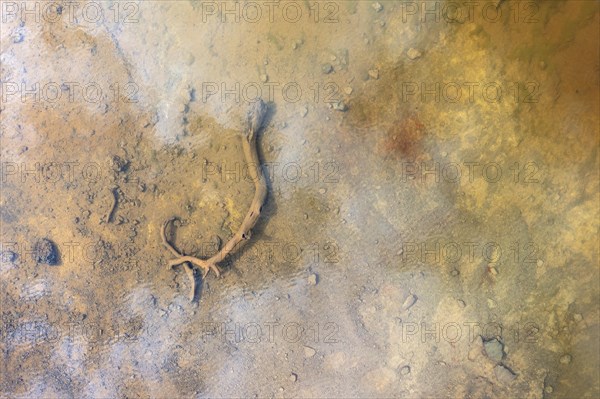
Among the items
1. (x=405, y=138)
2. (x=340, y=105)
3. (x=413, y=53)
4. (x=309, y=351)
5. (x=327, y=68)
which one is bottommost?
(x=309, y=351)

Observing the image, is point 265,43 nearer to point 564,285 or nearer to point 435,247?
point 435,247

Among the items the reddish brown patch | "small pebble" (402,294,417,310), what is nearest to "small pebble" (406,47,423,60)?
the reddish brown patch

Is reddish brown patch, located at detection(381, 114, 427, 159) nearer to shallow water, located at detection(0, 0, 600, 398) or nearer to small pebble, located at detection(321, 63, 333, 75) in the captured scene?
shallow water, located at detection(0, 0, 600, 398)

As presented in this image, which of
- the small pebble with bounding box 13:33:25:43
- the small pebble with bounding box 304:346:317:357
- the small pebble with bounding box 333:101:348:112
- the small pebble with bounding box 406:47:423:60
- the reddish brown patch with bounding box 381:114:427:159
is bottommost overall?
the small pebble with bounding box 304:346:317:357

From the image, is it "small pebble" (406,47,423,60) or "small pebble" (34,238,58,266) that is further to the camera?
"small pebble" (34,238,58,266)

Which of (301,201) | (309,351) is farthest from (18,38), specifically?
(309,351)

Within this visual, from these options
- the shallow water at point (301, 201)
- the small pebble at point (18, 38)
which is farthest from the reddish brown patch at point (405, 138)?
the small pebble at point (18, 38)

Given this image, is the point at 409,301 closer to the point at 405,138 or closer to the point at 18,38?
the point at 405,138

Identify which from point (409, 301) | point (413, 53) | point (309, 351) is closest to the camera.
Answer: point (413, 53)
